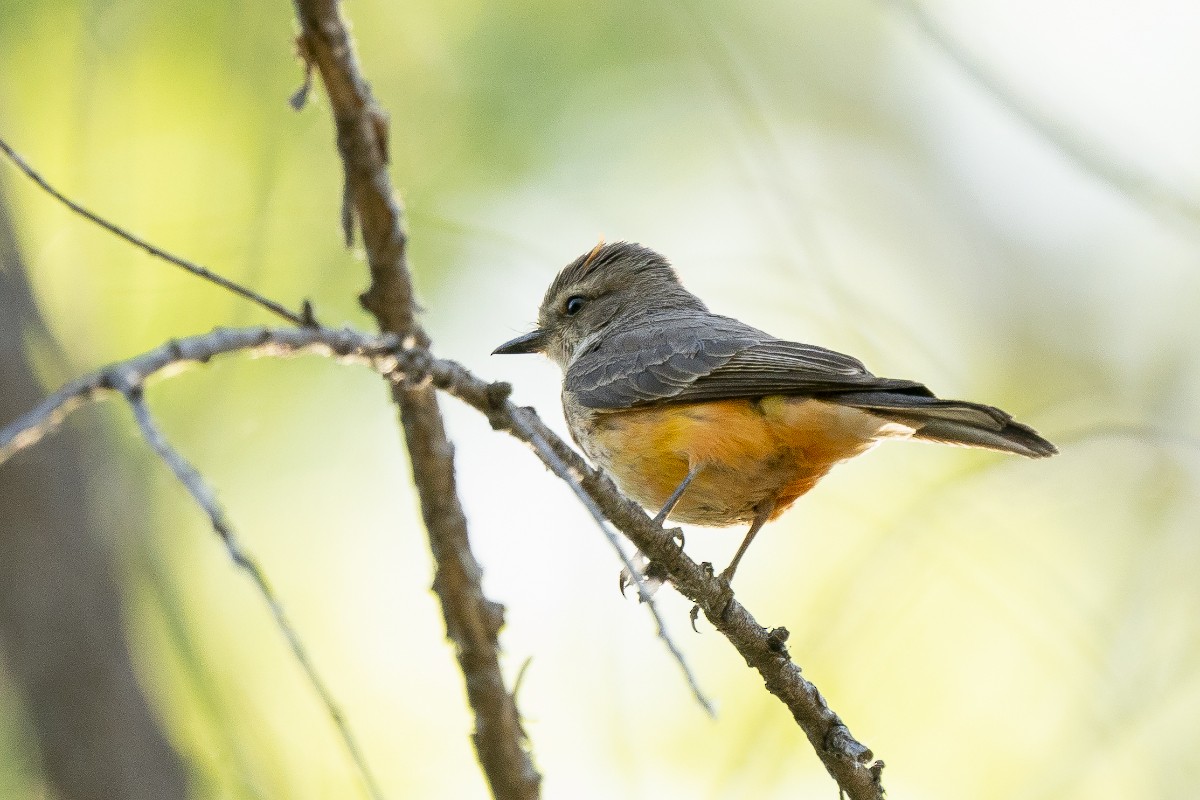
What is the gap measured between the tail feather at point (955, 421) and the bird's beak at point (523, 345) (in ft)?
8.94

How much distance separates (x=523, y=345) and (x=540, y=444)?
15.6ft

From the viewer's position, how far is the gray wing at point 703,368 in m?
5.04

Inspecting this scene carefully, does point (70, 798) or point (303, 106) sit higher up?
point (70, 798)

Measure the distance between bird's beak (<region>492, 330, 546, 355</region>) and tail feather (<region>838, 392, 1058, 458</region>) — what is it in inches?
107

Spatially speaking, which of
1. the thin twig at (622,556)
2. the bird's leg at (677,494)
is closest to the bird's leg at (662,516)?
the bird's leg at (677,494)

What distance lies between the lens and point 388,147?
2.31m

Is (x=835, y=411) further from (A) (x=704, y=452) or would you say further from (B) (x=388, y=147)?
(B) (x=388, y=147)

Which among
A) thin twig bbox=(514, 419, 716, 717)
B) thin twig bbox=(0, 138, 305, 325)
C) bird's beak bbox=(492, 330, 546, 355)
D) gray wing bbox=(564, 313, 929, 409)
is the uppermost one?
bird's beak bbox=(492, 330, 546, 355)

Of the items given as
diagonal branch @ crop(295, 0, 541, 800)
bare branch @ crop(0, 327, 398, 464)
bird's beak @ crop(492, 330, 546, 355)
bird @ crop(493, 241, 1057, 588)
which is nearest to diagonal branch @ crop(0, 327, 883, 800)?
bare branch @ crop(0, 327, 398, 464)

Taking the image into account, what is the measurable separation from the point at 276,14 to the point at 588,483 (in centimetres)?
569

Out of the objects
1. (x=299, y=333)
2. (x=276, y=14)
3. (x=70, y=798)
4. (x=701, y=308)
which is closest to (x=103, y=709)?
(x=70, y=798)

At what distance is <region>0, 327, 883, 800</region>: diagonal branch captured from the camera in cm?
179

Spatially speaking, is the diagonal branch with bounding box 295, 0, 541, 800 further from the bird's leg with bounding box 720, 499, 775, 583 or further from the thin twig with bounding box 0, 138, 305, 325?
the bird's leg with bounding box 720, 499, 775, 583

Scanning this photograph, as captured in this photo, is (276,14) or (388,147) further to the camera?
(276,14)
